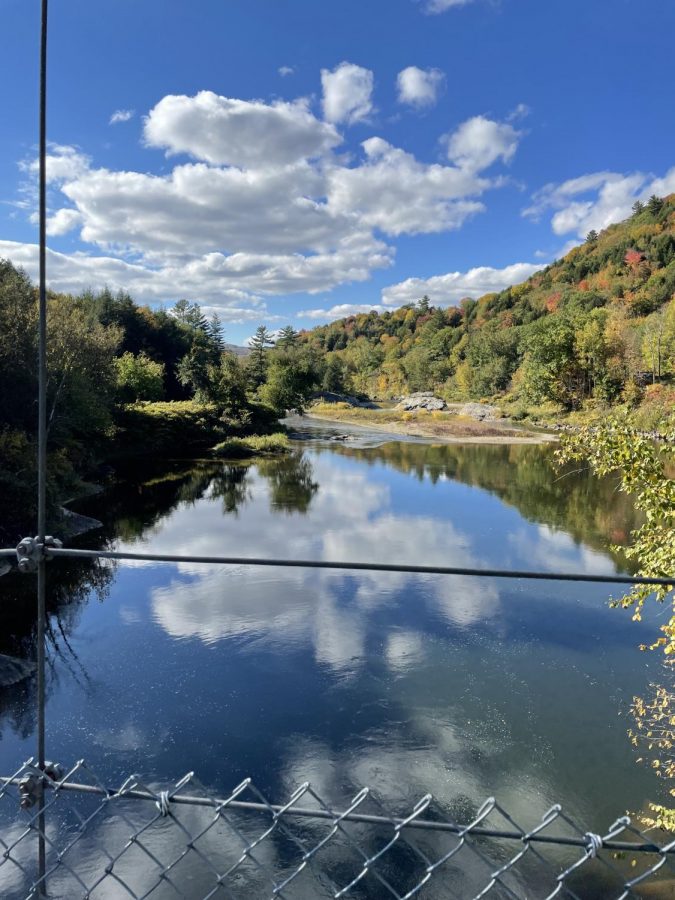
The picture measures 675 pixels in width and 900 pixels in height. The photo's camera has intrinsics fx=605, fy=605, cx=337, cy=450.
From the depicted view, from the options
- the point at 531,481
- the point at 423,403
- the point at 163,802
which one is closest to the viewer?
the point at 163,802

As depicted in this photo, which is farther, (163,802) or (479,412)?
(479,412)

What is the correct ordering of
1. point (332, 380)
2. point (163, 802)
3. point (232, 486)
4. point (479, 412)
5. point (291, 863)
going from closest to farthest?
1. point (163, 802)
2. point (291, 863)
3. point (232, 486)
4. point (479, 412)
5. point (332, 380)

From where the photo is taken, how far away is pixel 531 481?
24000 mm

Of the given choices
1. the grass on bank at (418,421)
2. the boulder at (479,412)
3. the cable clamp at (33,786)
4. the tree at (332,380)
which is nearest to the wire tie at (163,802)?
the cable clamp at (33,786)

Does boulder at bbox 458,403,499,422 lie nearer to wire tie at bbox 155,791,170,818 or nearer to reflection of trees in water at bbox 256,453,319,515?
reflection of trees in water at bbox 256,453,319,515

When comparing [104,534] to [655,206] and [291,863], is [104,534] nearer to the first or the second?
[291,863]

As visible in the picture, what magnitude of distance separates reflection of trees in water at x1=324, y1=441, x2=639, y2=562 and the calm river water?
1.35 ft

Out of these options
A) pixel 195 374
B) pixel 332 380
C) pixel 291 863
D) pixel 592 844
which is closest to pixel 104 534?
pixel 291 863

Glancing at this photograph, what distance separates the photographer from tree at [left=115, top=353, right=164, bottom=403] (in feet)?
104

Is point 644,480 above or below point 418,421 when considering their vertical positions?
above

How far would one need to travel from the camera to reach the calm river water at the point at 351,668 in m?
6.64

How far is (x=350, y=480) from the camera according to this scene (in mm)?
23922

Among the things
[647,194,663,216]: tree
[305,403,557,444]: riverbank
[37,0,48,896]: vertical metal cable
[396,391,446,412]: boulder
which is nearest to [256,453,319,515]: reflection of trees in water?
[305,403,557,444]: riverbank

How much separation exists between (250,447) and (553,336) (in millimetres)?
26840
